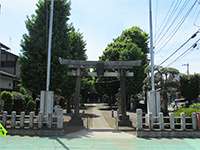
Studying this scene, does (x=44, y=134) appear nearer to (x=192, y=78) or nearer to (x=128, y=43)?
(x=128, y=43)

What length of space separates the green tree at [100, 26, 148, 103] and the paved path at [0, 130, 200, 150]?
80.8ft

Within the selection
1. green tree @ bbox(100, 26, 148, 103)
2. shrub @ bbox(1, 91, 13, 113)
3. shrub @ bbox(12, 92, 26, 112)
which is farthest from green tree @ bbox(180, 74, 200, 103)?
shrub @ bbox(1, 91, 13, 113)

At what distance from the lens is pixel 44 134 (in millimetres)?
18219

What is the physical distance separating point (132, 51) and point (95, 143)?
95.5 feet

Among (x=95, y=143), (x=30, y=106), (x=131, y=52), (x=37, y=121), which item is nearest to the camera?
(x=95, y=143)

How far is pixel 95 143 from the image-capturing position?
1546 cm

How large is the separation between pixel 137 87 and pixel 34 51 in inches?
766

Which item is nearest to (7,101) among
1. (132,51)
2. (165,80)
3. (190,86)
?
(165,80)

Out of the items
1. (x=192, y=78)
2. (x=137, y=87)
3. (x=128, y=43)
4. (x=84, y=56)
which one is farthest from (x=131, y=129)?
(x=192, y=78)

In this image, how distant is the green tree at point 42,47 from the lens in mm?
26109

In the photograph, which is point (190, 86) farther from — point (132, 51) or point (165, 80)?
point (165, 80)

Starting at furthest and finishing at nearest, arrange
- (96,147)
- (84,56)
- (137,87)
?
(137,87) < (84,56) < (96,147)

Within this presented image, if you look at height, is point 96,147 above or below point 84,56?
below

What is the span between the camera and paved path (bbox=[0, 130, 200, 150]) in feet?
46.2
